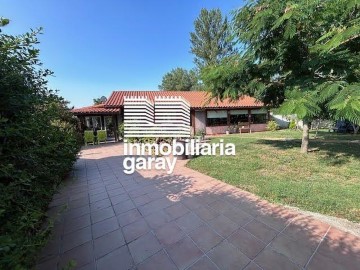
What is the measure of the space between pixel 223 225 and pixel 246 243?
60 centimetres

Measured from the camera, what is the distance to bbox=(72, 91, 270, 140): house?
18.7 metres

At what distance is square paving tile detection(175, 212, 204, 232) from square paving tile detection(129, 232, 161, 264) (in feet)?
1.95

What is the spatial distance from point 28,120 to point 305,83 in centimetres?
682

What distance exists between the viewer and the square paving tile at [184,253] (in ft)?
9.34

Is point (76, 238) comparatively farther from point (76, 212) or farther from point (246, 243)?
point (246, 243)

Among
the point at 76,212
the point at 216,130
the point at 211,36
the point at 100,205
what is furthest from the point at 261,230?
the point at 211,36

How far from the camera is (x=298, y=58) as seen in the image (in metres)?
7.84

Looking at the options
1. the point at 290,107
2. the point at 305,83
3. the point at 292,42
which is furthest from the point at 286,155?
the point at 290,107

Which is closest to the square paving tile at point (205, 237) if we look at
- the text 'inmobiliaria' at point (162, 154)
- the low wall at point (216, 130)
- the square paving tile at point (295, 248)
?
the square paving tile at point (295, 248)

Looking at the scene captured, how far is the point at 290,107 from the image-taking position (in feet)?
12.9

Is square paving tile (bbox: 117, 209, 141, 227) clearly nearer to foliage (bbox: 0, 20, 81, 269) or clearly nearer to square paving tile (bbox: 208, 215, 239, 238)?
square paving tile (bbox: 208, 215, 239, 238)

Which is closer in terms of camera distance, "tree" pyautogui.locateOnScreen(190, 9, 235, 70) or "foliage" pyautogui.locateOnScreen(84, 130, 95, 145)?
"foliage" pyautogui.locateOnScreen(84, 130, 95, 145)

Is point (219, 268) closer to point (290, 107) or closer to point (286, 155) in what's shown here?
point (290, 107)

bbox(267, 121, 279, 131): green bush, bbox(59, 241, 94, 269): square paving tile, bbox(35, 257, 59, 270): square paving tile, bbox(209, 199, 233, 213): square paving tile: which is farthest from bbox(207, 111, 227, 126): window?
A: bbox(35, 257, 59, 270): square paving tile
